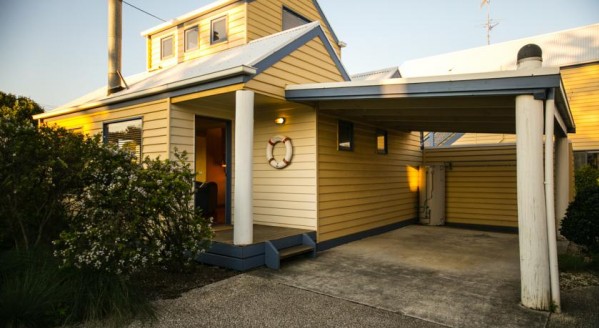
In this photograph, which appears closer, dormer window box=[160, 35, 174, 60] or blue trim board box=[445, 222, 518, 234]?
blue trim board box=[445, 222, 518, 234]

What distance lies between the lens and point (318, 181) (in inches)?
254

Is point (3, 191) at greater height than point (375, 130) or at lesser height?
lesser

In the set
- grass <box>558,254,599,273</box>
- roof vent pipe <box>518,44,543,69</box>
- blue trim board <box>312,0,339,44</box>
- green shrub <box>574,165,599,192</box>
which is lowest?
grass <box>558,254,599,273</box>

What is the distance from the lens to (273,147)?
701cm

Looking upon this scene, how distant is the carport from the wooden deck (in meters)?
2.34

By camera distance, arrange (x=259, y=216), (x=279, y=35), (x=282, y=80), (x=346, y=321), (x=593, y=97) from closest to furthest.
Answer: (x=346, y=321) → (x=282, y=80) → (x=259, y=216) → (x=279, y=35) → (x=593, y=97)

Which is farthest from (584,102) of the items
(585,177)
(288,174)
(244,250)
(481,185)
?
(244,250)

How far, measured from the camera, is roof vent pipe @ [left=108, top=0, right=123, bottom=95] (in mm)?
8805

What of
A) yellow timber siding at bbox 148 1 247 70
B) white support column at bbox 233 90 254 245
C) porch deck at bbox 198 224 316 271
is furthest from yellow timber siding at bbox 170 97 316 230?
yellow timber siding at bbox 148 1 247 70

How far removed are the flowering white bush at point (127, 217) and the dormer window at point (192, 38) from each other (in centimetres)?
582

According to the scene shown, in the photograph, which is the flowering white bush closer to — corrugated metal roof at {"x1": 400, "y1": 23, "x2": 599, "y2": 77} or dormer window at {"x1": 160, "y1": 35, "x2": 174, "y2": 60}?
dormer window at {"x1": 160, "y1": 35, "x2": 174, "y2": 60}

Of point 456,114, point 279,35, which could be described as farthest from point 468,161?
point 279,35

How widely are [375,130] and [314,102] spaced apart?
8.65ft

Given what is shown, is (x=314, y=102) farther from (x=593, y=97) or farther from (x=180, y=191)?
(x=593, y=97)
